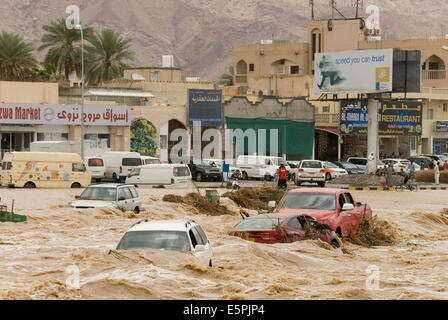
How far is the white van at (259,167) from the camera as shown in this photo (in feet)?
200

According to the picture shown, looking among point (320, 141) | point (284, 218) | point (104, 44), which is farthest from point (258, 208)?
point (104, 44)

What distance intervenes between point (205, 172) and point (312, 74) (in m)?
47.9

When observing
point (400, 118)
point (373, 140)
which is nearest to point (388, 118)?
point (400, 118)

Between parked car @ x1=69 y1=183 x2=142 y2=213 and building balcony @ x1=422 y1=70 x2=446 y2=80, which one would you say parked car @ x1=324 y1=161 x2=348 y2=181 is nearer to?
parked car @ x1=69 y1=183 x2=142 y2=213

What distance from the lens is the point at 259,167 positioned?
61.4m

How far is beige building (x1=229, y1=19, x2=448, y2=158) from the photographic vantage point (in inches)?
3287

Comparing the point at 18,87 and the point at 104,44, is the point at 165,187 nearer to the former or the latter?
the point at 18,87

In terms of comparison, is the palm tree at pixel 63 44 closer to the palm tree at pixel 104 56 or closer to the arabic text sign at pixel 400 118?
the palm tree at pixel 104 56

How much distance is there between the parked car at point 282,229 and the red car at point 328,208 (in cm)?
114

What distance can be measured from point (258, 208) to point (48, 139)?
91.4 ft

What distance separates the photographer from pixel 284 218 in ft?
78.2

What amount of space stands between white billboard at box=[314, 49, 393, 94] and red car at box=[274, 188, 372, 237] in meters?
33.1

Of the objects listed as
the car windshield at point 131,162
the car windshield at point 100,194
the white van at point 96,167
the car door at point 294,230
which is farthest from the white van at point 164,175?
the car door at point 294,230

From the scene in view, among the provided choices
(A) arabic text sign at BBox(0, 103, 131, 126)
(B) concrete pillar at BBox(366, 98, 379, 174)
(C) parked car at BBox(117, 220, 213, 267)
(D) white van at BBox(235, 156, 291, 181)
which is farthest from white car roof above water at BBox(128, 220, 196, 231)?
(A) arabic text sign at BBox(0, 103, 131, 126)
